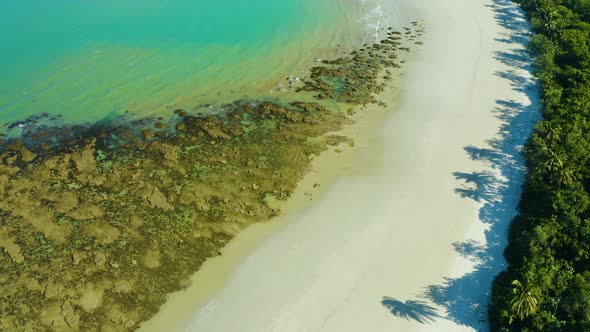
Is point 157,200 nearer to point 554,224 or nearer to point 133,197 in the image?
point 133,197

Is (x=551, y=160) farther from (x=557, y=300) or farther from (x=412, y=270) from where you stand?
(x=412, y=270)

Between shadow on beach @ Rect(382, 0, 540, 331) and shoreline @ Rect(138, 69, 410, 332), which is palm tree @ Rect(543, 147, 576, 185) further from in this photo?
shoreline @ Rect(138, 69, 410, 332)

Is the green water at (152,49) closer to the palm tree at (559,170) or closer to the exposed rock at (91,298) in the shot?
the exposed rock at (91,298)

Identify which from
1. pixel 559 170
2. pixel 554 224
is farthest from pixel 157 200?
pixel 559 170

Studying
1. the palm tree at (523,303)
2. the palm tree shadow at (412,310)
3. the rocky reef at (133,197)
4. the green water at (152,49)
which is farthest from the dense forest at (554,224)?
the green water at (152,49)

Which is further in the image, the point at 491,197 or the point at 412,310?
the point at 491,197

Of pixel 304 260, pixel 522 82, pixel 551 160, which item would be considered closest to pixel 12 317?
pixel 304 260
